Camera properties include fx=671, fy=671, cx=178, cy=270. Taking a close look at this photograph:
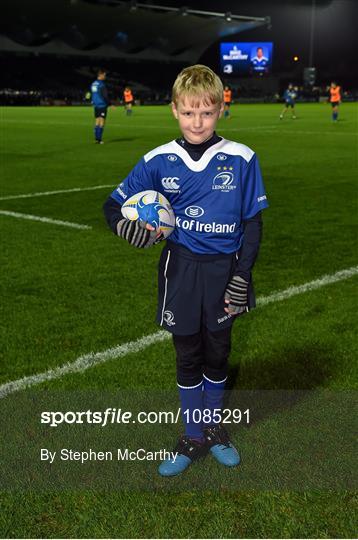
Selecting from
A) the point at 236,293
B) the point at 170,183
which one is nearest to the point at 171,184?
the point at 170,183

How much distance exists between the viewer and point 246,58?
7812 cm

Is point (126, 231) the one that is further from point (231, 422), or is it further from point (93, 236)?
point (93, 236)

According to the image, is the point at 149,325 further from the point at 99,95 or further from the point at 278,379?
the point at 99,95

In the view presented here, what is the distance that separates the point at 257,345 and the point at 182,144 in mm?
1934

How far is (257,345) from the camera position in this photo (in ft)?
14.1

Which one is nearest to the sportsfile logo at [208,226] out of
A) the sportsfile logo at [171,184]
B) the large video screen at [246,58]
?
the sportsfile logo at [171,184]

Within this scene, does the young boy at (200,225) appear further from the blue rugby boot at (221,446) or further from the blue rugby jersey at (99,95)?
the blue rugby jersey at (99,95)

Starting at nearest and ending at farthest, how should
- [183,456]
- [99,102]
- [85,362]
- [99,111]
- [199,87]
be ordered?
[199,87] < [183,456] < [85,362] < [99,111] < [99,102]

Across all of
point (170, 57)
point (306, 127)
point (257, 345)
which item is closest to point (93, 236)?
point (257, 345)

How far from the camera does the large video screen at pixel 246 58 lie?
76125mm

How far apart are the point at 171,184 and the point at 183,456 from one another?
3.86 ft

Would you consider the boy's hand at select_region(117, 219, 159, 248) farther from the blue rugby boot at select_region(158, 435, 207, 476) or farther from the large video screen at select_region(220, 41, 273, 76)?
the large video screen at select_region(220, 41, 273, 76)

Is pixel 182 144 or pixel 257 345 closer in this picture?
pixel 182 144

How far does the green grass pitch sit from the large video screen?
6856 cm
